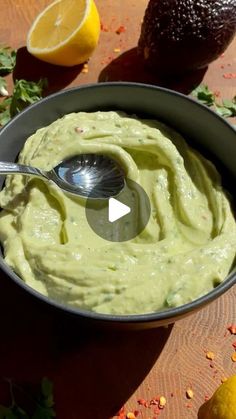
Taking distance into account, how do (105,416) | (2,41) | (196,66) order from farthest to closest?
(2,41) < (196,66) < (105,416)

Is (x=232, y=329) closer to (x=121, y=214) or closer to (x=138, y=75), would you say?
(x=121, y=214)

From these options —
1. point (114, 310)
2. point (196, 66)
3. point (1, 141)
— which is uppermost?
point (196, 66)

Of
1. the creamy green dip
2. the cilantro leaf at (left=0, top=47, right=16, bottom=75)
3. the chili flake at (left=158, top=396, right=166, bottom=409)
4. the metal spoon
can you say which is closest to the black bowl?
the creamy green dip

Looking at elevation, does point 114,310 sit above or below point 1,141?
below

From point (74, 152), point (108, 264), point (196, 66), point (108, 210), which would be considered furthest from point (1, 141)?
point (196, 66)

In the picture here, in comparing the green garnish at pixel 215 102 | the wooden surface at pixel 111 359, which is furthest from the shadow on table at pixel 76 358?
the green garnish at pixel 215 102

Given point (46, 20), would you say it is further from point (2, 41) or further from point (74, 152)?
point (74, 152)

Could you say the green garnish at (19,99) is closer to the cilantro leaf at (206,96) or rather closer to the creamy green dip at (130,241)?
the creamy green dip at (130,241)

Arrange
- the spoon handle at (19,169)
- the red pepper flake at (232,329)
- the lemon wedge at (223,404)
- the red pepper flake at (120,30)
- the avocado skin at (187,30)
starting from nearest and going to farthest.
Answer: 1. the lemon wedge at (223,404)
2. the spoon handle at (19,169)
3. the red pepper flake at (232,329)
4. the avocado skin at (187,30)
5. the red pepper flake at (120,30)
